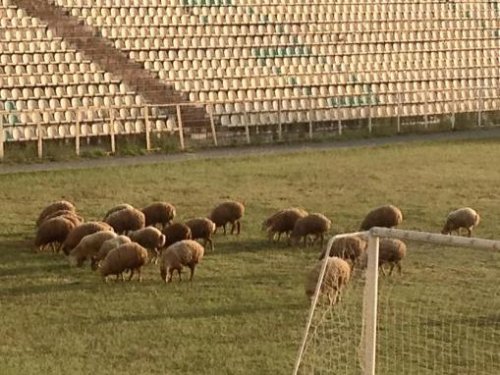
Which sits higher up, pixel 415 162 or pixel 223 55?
pixel 223 55

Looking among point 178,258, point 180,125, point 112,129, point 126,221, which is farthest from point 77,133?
point 178,258

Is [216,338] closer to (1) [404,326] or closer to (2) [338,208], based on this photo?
(1) [404,326]

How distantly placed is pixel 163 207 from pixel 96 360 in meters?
5.55

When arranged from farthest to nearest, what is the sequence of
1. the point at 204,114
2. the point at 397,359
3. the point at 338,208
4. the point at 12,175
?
the point at 204,114 < the point at 12,175 < the point at 338,208 < the point at 397,359

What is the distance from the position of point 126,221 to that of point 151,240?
1153 millimetres

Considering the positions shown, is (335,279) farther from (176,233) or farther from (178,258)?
(176,233)

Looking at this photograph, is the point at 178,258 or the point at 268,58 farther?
the point at 268,58

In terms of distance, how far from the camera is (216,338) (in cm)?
888

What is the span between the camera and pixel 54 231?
1242 centimetres

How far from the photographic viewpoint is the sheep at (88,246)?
454 inches

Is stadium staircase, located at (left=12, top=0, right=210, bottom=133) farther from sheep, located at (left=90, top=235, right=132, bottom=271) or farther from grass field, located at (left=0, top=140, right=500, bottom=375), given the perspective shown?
sheep, located at (left=90, top=235, right=132, bottom=271)

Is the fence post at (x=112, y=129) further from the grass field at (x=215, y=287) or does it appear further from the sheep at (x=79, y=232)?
the sheep at (x=79, y=232)

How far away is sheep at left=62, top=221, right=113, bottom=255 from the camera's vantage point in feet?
39.5

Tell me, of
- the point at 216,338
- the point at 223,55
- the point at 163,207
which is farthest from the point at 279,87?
the point at 216,338
